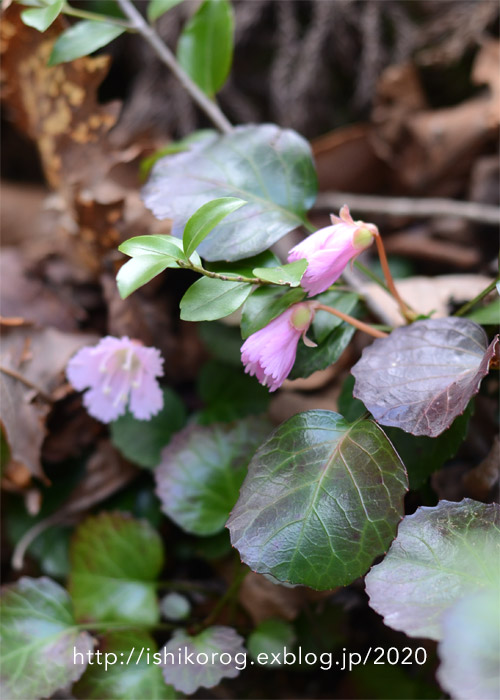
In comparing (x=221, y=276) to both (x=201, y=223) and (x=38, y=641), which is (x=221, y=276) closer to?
(x=201, y=223)

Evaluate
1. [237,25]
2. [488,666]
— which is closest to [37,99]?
[237,25]

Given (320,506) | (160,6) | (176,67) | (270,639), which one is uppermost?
(160,6)

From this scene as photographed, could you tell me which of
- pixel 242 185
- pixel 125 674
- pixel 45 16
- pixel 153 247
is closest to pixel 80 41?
pixel 45 16

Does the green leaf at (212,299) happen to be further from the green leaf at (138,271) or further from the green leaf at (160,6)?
the green leaf at (160,6)

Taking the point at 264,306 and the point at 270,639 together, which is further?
the point at 270,639

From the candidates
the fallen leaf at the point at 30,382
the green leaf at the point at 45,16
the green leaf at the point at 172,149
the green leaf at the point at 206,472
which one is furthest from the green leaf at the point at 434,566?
the green leaf at the point at 45,16
